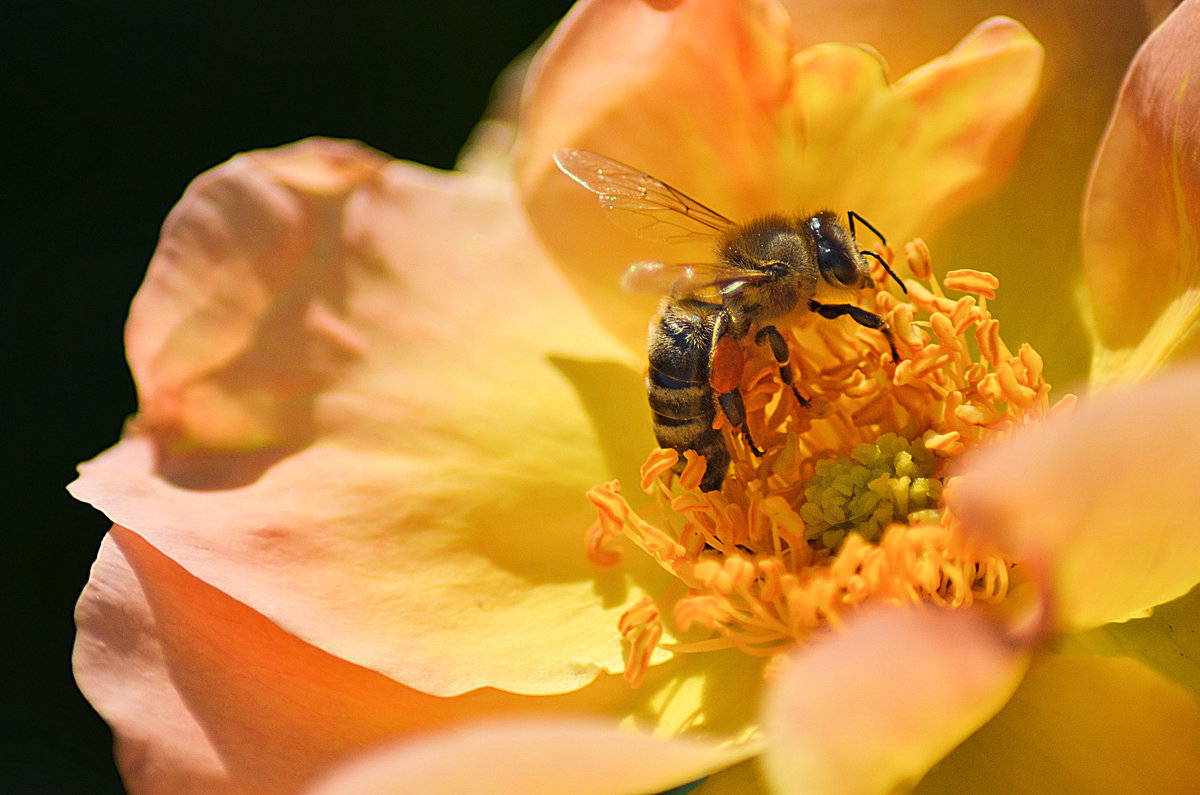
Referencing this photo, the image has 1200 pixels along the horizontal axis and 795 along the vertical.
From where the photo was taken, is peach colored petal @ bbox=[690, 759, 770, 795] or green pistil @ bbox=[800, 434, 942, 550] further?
green pistil @ bbox=[800, 434, 942, 550]

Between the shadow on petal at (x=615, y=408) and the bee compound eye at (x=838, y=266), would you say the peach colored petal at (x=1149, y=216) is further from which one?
the shadow on petal at (x=615, y=408)

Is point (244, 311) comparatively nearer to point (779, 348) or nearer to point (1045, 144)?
point (779, 348)

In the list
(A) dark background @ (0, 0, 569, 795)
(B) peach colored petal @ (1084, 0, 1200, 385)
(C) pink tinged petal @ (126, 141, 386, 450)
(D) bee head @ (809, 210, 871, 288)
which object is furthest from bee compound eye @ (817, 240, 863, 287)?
(A) dark background @ (0, 0, 569, 795)

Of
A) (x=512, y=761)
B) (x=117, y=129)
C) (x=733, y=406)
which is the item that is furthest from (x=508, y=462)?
(x=117, y=129)

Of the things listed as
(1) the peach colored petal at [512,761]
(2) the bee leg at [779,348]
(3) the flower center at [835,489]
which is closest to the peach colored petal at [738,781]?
(3) the flower center at [835,489]

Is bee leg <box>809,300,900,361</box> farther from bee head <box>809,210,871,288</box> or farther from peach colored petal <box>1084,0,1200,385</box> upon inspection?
peach colored petal <box>1084,0,1200,385</box>

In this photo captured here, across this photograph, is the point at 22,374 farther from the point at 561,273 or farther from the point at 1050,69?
the point at 1050,69
